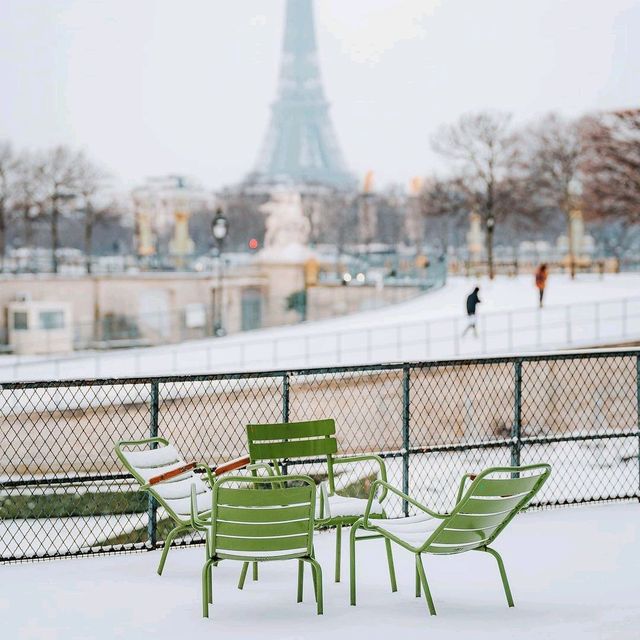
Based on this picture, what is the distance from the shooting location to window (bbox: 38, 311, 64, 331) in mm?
50562

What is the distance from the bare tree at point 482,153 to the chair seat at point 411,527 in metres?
55.9

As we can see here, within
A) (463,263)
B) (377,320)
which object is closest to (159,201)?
(463,263)

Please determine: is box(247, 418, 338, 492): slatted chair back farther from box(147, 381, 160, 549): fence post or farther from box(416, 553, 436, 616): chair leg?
box(416, 553, 436, 616): chair leg

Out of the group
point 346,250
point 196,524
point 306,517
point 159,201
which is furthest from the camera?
point 159,201

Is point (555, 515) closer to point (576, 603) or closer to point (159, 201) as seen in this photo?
point (576, 603)

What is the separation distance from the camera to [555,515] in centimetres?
947

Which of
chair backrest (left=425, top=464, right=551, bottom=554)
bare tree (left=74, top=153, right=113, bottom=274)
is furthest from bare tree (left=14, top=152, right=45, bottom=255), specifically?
chair backrest (left=425, top=464, right=551, bottom=554)

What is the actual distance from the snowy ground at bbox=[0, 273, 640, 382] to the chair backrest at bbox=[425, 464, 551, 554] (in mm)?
19466

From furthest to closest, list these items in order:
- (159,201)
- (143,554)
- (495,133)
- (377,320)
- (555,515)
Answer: (159,201) < (495,133) < (377,320) < (555,515) < (143,554)

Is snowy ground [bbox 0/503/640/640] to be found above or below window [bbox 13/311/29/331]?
above

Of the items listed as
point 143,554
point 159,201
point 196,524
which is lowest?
point 143,554

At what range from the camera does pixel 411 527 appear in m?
7.16

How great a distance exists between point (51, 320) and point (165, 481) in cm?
4440

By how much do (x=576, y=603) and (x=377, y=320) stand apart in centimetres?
3281
